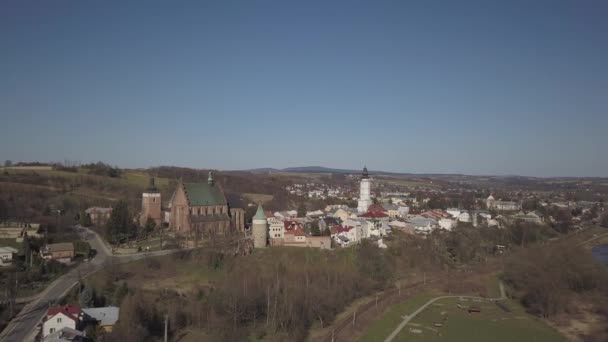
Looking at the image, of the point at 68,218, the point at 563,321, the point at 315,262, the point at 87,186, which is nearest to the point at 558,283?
the point at 563,321

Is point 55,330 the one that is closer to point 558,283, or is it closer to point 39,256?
point 39,256

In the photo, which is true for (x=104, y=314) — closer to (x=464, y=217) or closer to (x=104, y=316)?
(x=104, y=316)

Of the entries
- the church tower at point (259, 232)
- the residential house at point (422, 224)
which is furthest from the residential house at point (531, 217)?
the church tower at point (259, 232)

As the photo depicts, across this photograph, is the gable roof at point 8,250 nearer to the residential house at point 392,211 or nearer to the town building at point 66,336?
the town building at point 66,336

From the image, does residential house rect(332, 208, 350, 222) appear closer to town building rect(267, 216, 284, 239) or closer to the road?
town building rect(267, 216, 284, 239)

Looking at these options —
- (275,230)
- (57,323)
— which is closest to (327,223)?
(275,230)

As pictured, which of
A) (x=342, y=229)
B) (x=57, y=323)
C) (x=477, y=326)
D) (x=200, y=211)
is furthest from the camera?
(x=342, y=229)

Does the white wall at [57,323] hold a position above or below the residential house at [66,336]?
above
